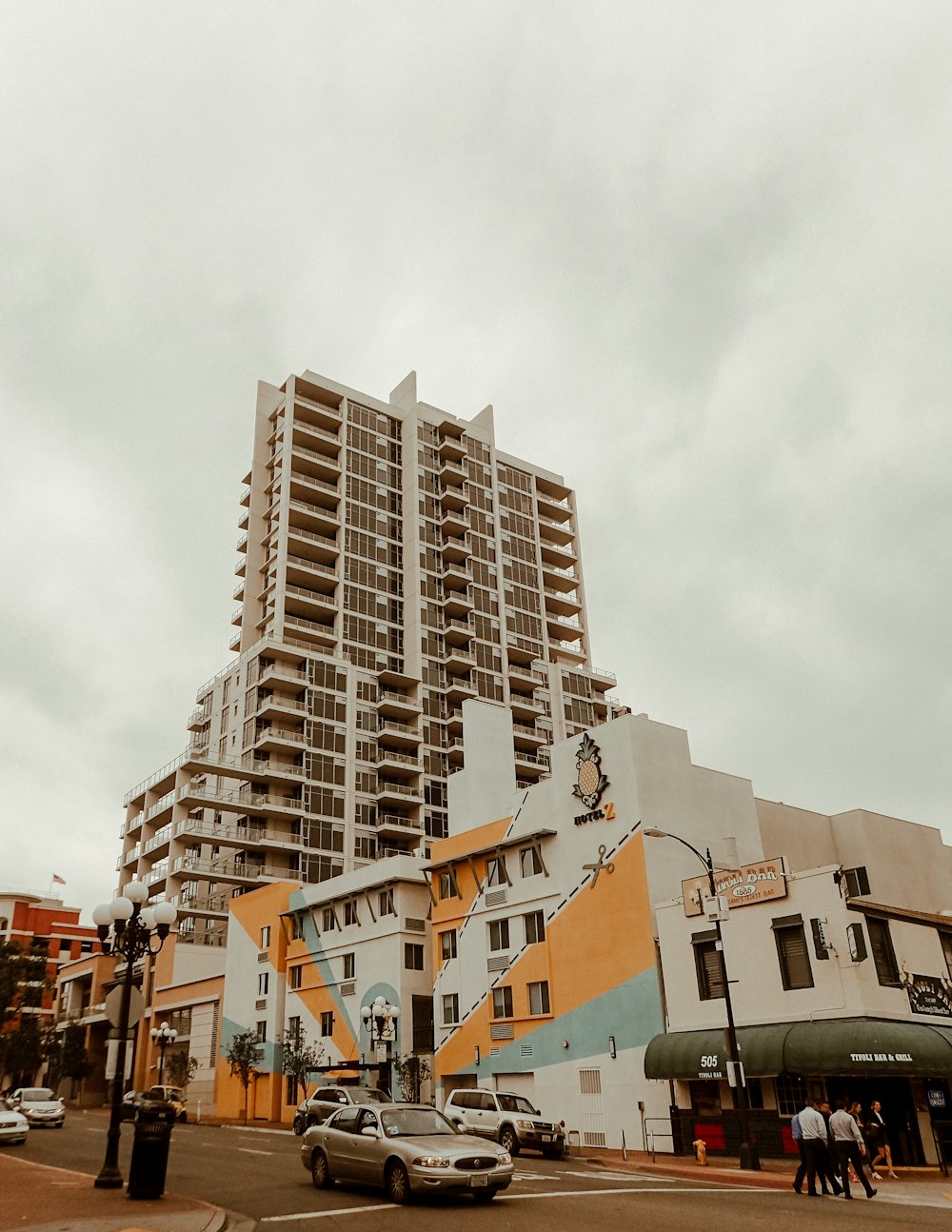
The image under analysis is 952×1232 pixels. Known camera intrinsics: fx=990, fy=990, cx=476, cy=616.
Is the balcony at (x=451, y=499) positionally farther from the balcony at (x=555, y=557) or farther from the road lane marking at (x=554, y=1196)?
the road lane marking at (x=554, y=1196)

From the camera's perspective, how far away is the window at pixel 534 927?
4091 cm

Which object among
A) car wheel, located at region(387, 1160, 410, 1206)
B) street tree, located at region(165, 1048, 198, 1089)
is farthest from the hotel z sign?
street tree, located at region(165, 1048, 198, 1089)

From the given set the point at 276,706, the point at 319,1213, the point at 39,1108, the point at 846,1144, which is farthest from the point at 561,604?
the point at 319,1213

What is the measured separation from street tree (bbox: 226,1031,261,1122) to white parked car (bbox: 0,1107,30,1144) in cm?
2585

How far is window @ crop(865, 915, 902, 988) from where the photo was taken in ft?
94.3

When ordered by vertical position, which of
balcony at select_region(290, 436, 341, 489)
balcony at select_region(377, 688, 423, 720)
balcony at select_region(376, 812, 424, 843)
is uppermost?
balcony at select_region(290, 436, 341, 489)

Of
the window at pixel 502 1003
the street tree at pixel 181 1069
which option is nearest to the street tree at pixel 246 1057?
the street tree at pixel 181 1069

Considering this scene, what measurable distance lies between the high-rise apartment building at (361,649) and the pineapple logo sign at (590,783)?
133 feet

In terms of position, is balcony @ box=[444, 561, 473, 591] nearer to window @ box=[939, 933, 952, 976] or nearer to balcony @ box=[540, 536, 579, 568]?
balcony @ box=[540, 536, 579, 568]

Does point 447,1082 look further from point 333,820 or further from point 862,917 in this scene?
point 333,820

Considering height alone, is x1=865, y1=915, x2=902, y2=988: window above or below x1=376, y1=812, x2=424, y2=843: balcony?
below

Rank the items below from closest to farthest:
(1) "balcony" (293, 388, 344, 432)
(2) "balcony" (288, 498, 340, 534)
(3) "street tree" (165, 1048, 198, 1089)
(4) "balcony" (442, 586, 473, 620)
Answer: (3) "street tree" (165, 1048, 198, 1089) < (2) "balcony" (288, 498, 340, 534) < (4) "balcony" (442, 586, 473, 620) < (1) "balcony" (293, 388, 344, 432)

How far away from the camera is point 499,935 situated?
43062 mm

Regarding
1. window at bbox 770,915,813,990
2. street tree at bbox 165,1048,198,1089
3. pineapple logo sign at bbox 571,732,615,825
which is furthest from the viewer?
street tree at bbox 165,1048,198,1089
